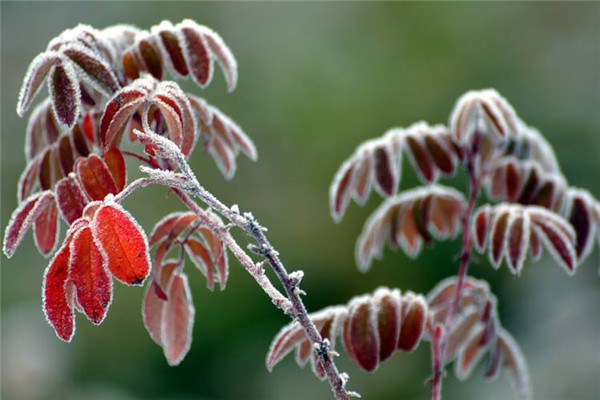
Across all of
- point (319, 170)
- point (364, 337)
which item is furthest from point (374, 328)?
point (319, 170)

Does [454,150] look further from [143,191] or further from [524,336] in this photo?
[143,191]

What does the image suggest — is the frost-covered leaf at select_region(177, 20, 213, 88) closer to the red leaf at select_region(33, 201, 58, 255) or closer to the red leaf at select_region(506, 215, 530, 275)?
the red leaf at select_region(33, 201, 58, 255)

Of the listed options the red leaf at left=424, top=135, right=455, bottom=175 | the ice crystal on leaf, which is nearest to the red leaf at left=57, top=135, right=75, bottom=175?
the ice crystal on leaf

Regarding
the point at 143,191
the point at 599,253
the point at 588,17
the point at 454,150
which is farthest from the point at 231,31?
the point at 454,150

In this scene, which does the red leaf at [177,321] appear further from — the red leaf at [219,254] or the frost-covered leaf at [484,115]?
the frost-covered leaf at [484,115]

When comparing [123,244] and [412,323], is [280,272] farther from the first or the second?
[412,323]
